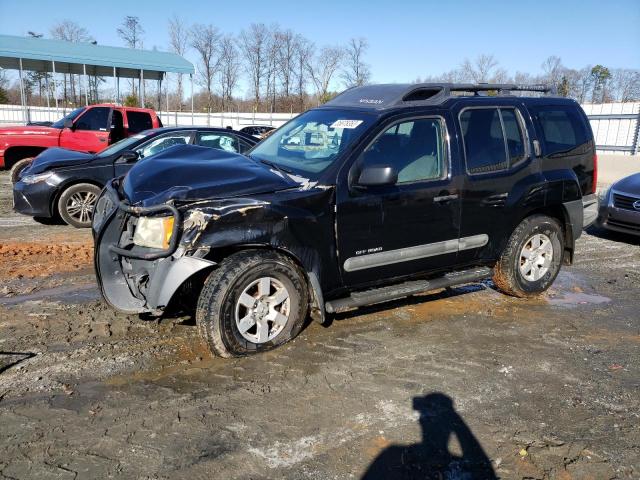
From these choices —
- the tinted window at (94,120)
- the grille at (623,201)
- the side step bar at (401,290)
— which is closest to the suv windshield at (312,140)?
the side step bar at (401,290)

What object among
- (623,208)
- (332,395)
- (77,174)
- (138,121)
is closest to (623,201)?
(623,208)

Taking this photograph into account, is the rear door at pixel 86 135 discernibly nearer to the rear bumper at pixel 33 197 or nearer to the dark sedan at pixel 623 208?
the rear bumper at pixel 33 197

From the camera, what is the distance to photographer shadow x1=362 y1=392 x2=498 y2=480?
9.05ft

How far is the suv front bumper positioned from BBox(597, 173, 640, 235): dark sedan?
24.8ft

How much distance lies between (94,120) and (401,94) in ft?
33.6

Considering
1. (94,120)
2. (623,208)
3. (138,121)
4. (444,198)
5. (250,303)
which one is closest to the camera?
(250,303)

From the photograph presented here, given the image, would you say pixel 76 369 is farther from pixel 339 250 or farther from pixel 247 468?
pixel 339 250

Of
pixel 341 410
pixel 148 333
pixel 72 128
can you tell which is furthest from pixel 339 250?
pixel 72 128

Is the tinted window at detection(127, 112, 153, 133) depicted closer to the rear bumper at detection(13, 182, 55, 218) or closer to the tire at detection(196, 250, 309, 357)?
the rear bumper at detection(13, 182, 55, 218)

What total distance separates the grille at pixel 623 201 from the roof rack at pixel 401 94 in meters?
4.59

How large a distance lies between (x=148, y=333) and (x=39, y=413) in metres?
1.30

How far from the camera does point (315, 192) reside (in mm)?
4102

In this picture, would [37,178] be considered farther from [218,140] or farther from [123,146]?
[218,140]

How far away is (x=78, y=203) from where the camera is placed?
326 inches
